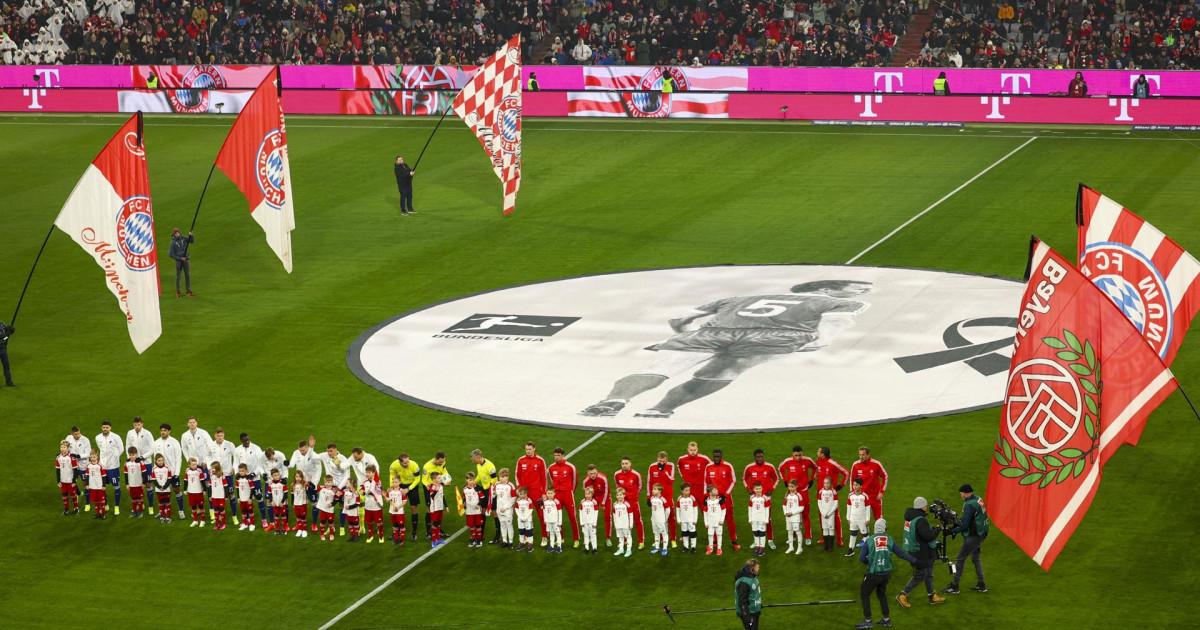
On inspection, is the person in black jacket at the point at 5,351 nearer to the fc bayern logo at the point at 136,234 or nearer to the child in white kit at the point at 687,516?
the fc bayern logo at the point at 136,234

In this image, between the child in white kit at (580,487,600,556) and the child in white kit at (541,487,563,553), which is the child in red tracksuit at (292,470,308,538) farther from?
the child in white kit at (580,487,600,556)

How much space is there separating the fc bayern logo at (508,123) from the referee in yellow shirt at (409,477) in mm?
17972

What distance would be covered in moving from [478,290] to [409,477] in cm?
1286

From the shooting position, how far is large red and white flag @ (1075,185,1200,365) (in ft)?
65.9

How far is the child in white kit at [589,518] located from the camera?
20938 mm

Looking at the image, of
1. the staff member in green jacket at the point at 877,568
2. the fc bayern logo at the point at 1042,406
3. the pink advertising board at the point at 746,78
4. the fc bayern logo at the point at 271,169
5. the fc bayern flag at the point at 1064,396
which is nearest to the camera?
the fc bayern flag at the point at 1064,396

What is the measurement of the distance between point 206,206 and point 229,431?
18.9 meters

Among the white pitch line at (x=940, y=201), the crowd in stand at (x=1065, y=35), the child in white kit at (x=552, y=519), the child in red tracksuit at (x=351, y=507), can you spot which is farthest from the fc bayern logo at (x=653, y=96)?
the child in white kit at (x=552, y=519)

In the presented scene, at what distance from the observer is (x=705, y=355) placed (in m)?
29.1

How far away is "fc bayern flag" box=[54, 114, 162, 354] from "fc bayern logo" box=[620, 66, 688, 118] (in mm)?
30202

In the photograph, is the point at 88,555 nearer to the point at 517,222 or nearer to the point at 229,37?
the point at 517,222

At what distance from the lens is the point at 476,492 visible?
838 inches

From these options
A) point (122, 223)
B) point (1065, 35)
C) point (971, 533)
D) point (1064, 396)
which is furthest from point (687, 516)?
point (1065, 35)

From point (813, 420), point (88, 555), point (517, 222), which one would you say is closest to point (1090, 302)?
point (813, 420)
